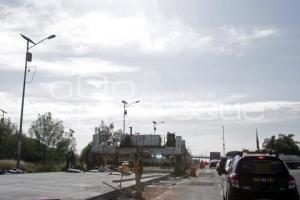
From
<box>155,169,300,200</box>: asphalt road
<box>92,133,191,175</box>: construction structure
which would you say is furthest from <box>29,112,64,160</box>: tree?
<box>155,169,300,200</box>: asphalt road

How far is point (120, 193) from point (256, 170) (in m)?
9.66

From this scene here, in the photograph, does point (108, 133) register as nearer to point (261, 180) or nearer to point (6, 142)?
point (6, 142)

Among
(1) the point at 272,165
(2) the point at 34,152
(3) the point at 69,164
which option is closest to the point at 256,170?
(1) the point at 272,165

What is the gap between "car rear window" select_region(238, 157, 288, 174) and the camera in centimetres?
1315

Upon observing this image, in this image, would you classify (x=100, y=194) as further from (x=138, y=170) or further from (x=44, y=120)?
(x=44, y=120)

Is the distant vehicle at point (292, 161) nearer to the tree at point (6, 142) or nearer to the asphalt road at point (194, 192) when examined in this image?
the tree at point (6, 142)

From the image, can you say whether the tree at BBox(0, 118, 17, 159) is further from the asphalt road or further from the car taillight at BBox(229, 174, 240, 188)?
the car taillight at BBox(229, 174, 240, 188)

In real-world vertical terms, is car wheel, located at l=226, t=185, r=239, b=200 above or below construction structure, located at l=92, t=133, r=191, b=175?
below

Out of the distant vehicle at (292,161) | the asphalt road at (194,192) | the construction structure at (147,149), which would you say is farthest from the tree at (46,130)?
the asphalt road at (194,192)

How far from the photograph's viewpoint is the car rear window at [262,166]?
1315cm

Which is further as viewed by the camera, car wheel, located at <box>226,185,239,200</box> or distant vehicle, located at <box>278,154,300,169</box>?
distant vehicle, located at <box>278,154,300,169</box>

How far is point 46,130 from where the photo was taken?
82.5 m

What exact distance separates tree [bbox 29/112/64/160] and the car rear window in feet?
234

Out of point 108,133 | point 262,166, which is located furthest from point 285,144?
point 262,166
